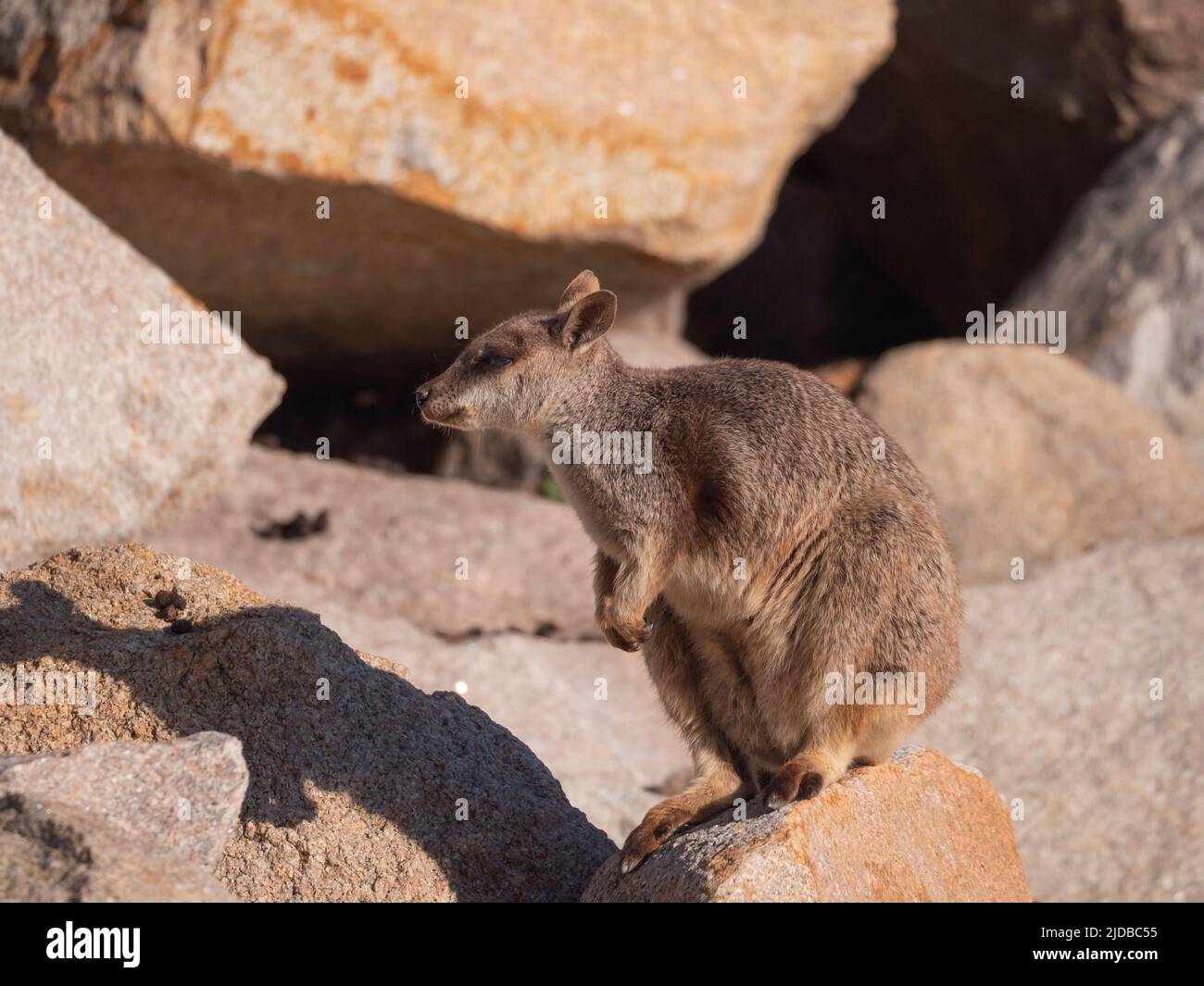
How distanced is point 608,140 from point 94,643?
21.6ft

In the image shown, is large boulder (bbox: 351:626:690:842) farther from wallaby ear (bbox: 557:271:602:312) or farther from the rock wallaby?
wallaby ear (bbox: 557:271:602:312)

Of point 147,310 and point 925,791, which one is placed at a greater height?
point 147,310

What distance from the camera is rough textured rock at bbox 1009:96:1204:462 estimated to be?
1336 cm

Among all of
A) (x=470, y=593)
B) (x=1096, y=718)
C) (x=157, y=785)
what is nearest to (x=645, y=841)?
(x=157, y=785)

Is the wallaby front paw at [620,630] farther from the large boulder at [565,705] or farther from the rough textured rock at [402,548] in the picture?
the rough textured rock at [402,548]

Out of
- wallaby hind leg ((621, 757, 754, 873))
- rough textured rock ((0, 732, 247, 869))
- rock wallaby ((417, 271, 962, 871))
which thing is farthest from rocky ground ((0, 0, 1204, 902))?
rock wallaby ((417, 271, 962, 871))

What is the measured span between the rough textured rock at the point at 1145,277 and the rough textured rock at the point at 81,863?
10268 millimetres

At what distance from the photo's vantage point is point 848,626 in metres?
6.56

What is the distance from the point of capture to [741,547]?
6.72 metres

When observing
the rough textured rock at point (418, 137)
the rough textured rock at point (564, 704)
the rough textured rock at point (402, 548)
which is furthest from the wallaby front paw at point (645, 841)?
the rough textured rock at point (418, 137)

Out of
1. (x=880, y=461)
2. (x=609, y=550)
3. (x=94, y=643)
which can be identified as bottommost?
(x=94, y=643)
